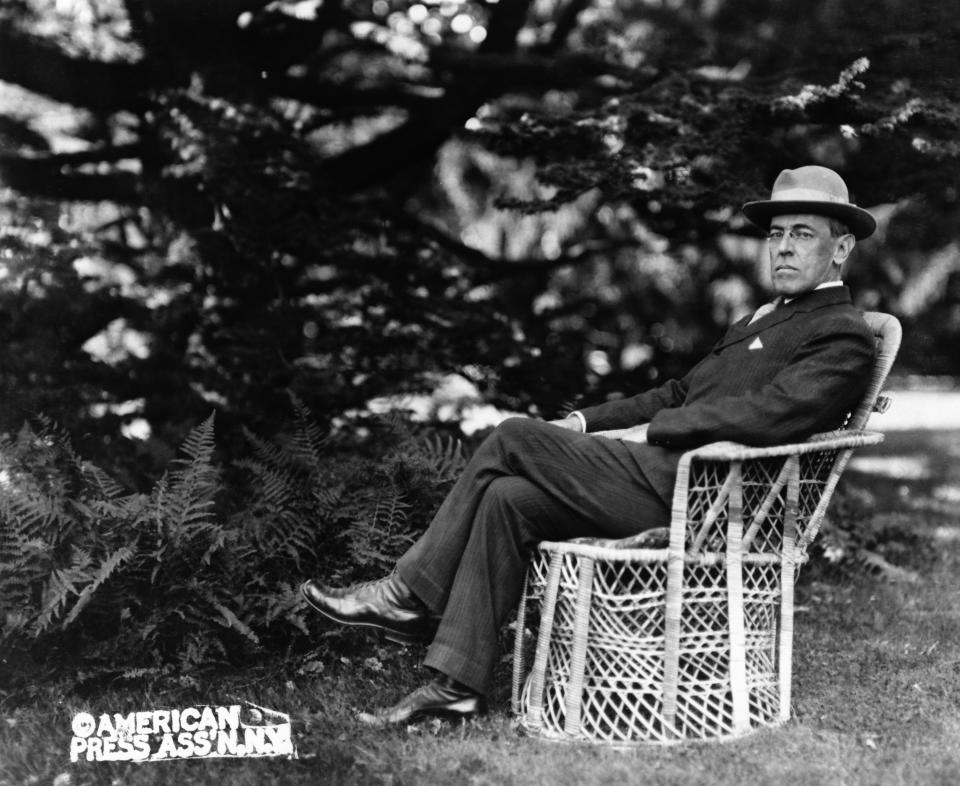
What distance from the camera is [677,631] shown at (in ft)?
9.12

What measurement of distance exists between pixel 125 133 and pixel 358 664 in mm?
3050

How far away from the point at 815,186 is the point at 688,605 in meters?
1.33

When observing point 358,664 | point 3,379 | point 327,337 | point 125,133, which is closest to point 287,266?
point 327,337

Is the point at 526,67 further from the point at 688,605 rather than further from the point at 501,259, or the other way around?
the point at 688,605

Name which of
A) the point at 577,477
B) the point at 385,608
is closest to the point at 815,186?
the point at 577,477

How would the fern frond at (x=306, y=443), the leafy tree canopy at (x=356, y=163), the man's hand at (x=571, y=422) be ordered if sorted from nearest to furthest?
the man's hand at (x=571, y=422)
the fern frond at (x=306, y=443)
the leafy tree canopy at (x=356, y=163)

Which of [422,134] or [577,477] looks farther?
[422,134]

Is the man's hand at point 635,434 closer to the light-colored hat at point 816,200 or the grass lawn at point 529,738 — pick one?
the light-colored hat at point 816,200

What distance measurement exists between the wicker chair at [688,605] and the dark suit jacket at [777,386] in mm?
71

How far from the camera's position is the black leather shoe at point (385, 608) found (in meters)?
2.95

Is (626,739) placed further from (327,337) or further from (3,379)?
(3,379)

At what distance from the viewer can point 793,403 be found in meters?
2.76

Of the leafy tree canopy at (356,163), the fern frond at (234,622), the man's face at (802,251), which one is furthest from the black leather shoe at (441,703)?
the leafy tree canopy at (356,163)

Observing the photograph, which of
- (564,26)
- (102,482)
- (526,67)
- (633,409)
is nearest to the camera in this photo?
(633,409)
